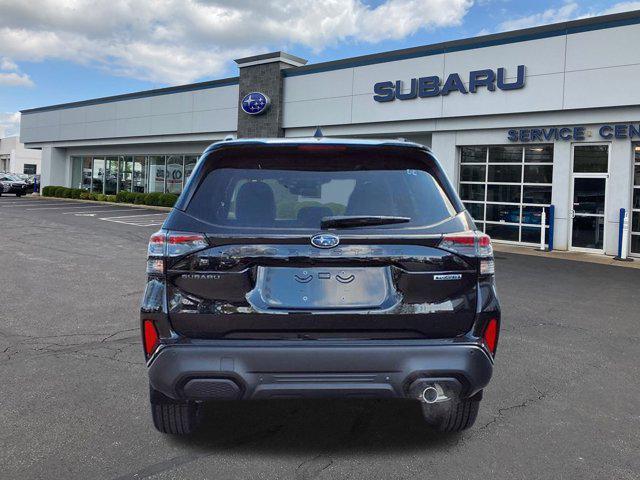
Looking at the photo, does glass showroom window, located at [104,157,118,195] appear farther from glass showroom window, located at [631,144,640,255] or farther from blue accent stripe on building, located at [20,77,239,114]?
glass showroom window, located at [631,144,640,255]

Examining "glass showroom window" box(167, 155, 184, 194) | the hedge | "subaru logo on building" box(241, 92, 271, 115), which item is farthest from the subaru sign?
"glass showroom window" box(167, 155, 184, 194)

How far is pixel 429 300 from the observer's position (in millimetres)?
2963

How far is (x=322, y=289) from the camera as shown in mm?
2928

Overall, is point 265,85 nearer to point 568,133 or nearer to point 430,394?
point 568,133

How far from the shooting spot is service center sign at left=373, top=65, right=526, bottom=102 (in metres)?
16.2

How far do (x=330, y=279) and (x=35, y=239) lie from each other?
42.8ft

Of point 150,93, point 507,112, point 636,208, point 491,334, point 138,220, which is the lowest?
point 491,334

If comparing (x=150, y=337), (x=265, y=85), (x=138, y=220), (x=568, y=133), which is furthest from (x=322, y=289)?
(x=265, y=85)

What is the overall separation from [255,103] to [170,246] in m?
20.8

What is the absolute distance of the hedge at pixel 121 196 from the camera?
29.2m

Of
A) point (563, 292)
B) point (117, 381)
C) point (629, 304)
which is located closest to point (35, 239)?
point (117, 381)

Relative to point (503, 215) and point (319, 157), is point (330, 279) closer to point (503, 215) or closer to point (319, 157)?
point (319, 157)

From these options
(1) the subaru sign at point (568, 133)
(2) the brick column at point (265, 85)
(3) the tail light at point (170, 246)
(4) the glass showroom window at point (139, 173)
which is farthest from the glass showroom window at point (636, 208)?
(4) the glass showroom window at point (139, 173)

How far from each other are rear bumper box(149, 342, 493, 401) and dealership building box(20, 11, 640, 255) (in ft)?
44.2
